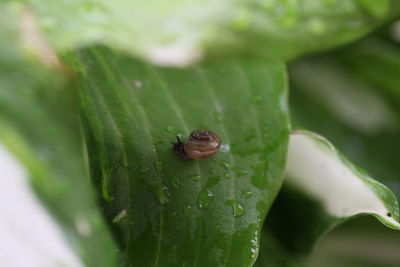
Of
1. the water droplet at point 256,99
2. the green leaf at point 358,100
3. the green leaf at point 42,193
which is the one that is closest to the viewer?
the green leaf at point 42,193

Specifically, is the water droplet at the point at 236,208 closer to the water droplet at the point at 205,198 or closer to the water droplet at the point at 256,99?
the water droplet at the point at 205,198

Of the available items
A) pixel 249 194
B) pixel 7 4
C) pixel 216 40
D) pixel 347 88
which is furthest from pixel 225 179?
pixel 347 88

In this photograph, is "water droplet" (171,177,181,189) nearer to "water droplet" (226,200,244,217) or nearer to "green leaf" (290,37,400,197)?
"water droplet" (226,200,244,217)

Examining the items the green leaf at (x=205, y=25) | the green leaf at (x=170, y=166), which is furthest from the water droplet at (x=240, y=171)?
the green leaf at (x=205, y=25)

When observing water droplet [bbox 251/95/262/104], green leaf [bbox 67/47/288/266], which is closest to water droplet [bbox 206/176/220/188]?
green leaf [bbox 67/47/288/266]

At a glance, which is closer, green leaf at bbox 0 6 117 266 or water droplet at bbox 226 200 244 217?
green leaf at bbox 0 6 117 266

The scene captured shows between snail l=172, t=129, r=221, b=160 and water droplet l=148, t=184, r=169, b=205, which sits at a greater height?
snail l=172, t=129, r=221, b=160

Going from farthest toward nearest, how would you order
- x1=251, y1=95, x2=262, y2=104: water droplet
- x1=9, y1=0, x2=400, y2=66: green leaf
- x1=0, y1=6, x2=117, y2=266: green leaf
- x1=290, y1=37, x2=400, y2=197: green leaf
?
x1=290, y1=37, x2=400, y2=197: green leaf, x1=251, y1=95, x2=262, y2=104: water droplet, x1=9, y1=0, x2=400, y2=66: green leaf, x1=0, y1=6, x2=117, y2=266: green leaf
